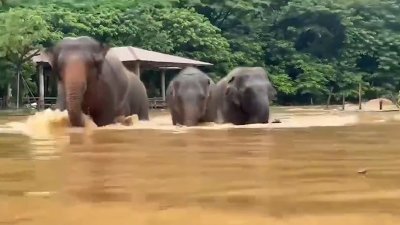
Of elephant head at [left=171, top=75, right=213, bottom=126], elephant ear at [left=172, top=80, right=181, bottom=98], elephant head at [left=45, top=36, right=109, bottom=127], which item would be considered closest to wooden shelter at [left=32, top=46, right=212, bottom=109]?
elephant ear at [left=172, top=80, right=181, bottom=98]

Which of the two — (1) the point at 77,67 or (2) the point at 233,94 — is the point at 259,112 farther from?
(1) the point at 77,67

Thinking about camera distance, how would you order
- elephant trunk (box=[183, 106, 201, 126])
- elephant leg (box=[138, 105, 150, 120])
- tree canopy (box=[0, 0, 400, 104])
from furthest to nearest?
tree canopy (box=[0, 0, 400, 104]) → elephant leg (box=[138, 105, 150, 120]) → elephant trunk (box=[183, 106, 201, 126])

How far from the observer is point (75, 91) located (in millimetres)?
9344

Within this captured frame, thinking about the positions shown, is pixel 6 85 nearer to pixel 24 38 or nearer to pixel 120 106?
pixel 24 38

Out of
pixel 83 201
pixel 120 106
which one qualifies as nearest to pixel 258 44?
pixel 120 106

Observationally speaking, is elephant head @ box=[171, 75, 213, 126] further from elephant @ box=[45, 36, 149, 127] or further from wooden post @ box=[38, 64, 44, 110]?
wooden post @ box=[38, 64, 44, 110]

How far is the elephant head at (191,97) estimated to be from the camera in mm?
11258

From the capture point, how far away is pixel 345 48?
129 feet

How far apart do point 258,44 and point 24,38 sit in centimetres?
1420

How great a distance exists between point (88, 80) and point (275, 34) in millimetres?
29762

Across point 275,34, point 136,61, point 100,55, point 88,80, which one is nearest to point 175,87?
point 100,55

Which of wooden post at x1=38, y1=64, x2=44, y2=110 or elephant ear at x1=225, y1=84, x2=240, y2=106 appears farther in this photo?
wooden post at x1=38, y1=64, x2=44, y2=110

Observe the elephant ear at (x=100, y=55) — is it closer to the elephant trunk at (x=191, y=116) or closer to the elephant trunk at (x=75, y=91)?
the elephant trunk at (x=75, y=91)

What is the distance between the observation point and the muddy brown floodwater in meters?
2.62
